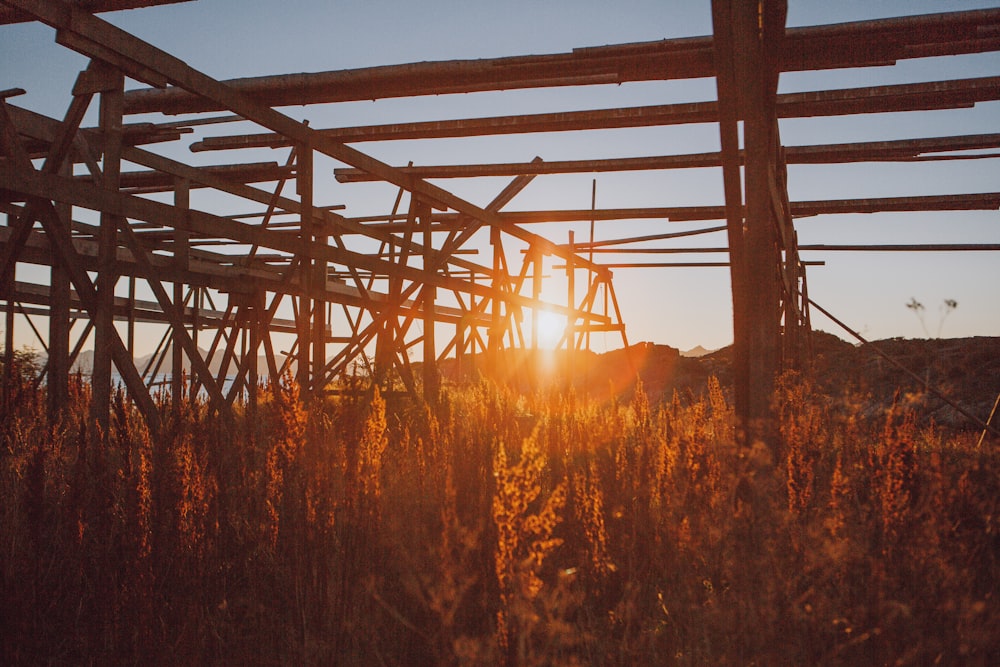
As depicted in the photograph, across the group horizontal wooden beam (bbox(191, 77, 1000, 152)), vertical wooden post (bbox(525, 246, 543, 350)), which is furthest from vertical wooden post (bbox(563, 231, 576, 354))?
horizontal wooden beam (bbox(191, 77, 1000, 152))

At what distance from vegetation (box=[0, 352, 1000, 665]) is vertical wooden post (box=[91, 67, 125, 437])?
5.38 ft

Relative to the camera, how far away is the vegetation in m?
2.68

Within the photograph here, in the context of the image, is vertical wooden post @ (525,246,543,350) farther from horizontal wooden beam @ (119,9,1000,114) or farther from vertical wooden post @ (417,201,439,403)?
horizontal wooden beam @ (119,9,1000,114)

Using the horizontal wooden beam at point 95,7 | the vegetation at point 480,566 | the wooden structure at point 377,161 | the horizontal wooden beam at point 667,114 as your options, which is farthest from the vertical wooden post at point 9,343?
the horizontal wooden beam at point 667,114

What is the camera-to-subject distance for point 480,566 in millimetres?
3336

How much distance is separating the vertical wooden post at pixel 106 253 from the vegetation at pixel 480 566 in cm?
164

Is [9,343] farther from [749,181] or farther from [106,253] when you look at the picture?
[749,181]

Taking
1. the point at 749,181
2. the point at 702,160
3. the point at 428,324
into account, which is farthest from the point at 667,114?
the point at 428,324

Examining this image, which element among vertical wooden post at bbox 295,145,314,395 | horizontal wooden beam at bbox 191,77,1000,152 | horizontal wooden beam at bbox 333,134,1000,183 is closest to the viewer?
horizontal wooden beam at bbox 191,77,1000,152

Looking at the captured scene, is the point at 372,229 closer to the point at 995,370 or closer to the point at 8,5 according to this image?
the point at 8,5

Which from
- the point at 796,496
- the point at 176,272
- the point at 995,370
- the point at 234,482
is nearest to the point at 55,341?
the point at 176,272

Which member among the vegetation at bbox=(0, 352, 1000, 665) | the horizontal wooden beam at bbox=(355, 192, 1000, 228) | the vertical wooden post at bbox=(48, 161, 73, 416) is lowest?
the vegetation at bbox=(0, 352, 1000, 665)

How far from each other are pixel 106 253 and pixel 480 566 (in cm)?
485

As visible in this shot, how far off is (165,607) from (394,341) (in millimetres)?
7918
